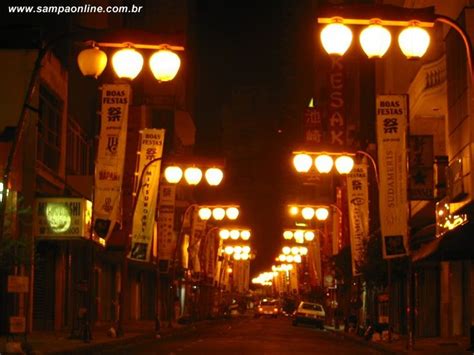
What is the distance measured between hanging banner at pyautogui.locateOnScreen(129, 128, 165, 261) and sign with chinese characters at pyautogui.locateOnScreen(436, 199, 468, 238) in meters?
11.5

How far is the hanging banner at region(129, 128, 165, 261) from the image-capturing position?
37.8 meters

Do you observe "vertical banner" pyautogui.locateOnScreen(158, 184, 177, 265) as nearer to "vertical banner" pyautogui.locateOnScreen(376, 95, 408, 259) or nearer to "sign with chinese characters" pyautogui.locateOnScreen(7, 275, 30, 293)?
"vertical banner" pyautogui.locateOnScreen(376, 95, 408, 259)

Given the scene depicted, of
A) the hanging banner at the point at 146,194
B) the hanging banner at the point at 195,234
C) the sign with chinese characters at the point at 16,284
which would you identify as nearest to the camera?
the sign with chinese characters at the point at 16,284

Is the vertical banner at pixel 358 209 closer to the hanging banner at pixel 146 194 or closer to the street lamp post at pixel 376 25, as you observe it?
the hanging banner at pixel 146 194

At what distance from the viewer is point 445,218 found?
113ft

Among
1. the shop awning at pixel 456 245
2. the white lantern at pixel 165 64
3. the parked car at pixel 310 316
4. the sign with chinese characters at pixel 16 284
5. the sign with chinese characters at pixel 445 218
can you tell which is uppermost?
the white lantern at pixel 165 64

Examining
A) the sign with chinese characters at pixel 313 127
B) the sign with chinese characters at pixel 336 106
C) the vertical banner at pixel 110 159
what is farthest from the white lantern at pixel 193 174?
the sign with chinese characters at pixel 313 127

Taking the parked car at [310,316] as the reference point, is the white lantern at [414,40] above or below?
above

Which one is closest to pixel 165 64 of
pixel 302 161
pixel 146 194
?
pixel 302 161

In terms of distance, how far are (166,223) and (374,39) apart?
3680cm

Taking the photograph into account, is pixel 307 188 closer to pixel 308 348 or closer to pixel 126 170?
pixel 126 170

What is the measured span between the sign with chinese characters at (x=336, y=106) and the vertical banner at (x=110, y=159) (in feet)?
124

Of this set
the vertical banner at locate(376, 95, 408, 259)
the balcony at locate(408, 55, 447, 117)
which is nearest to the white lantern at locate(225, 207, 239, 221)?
the balcony at locate(408, 55, 447, 117)

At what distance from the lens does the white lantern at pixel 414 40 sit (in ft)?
51.9
